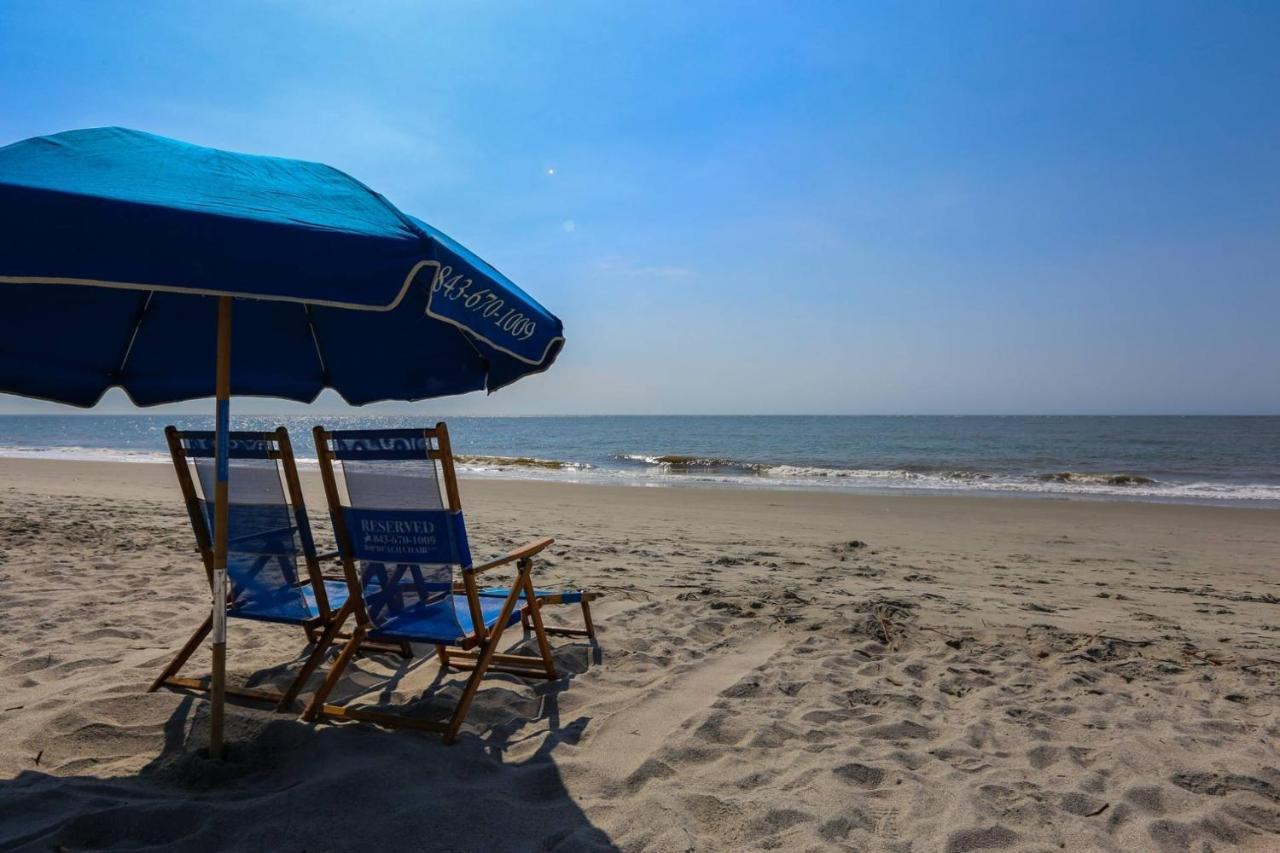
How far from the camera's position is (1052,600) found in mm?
5797

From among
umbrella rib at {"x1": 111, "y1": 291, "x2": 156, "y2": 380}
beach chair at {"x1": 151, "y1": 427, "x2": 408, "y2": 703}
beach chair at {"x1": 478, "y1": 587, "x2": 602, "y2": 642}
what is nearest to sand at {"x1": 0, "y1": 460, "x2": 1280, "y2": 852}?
beach chair at {"x1": 478, "y1": 587, "x2": 602, "y2": 642}

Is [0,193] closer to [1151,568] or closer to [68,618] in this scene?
[68,618]

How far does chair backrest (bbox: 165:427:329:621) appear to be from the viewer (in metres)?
3.18

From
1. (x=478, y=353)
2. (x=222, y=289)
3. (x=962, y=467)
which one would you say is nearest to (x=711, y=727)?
(x=478, y=353)

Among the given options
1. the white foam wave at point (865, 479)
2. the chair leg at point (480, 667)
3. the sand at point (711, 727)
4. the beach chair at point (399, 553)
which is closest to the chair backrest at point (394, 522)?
the beach chair at point (399, 553)

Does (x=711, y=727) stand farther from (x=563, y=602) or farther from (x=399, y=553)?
(x=399, y=553)

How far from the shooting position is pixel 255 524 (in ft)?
10.7

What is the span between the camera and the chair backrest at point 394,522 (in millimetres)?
2896

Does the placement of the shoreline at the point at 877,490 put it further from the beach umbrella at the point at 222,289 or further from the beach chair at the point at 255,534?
the beach chair at the point at 255,534

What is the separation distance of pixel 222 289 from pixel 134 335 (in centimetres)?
204

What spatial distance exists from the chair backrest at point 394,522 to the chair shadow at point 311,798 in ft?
1.60

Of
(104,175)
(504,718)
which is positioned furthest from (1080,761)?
(104,175)

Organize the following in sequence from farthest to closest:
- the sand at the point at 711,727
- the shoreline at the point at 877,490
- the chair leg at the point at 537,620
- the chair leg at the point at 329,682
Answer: the shoreline at the point at 877,490 < the chair leg at the point at 537,620 < the chair leg at the point at 329,682 < the sand at the point at 711,727

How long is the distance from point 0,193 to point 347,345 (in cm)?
205
